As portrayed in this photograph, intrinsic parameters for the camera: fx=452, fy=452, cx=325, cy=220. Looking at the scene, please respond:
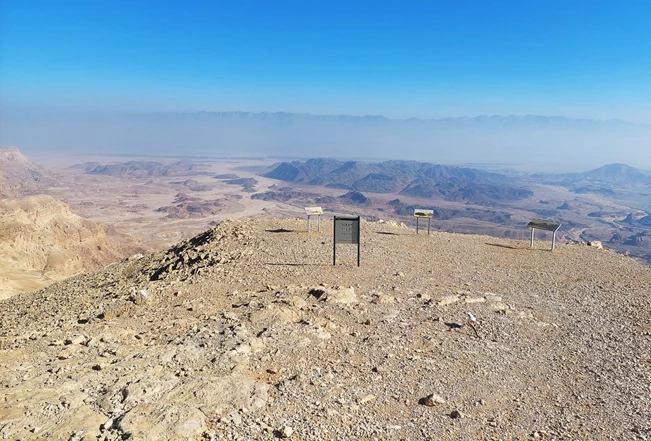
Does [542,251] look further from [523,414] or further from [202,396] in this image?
[202,396]

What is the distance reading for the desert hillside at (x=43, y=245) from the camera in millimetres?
36000

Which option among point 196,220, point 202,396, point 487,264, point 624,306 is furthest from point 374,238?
point 196,220

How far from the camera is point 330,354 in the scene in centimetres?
871

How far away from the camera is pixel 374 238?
64.4 ft

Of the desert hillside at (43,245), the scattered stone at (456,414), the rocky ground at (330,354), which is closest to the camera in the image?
the rocky ground at (330,354)

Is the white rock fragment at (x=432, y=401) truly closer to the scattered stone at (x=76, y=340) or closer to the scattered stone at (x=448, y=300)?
the scattered stone at (x=448, y=300)

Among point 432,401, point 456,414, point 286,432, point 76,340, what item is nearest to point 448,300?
point 432,401

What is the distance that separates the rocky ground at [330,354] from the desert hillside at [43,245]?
21.7 meters

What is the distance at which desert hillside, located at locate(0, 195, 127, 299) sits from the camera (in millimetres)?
36000

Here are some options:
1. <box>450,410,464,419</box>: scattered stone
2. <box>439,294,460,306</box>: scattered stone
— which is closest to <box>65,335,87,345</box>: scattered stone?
<box>450,410,464,419</box>: scattered stone

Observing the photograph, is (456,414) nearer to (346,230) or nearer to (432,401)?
(432,401)

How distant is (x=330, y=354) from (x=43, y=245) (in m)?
44.8

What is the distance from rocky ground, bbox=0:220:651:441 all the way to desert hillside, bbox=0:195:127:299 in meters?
21.7

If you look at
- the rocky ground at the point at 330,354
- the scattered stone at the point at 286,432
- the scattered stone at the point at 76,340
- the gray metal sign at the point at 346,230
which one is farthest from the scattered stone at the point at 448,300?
the scattered stone at the point at 76,340
